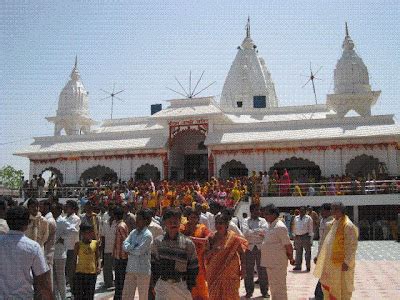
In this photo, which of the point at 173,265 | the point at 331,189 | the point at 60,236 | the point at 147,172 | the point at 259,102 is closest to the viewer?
the point at 173,265

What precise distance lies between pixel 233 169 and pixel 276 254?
24.3 meters

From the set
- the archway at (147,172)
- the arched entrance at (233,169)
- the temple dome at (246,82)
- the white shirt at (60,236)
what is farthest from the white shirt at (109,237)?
the temple dome at (246,82)

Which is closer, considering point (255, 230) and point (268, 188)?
point (255, 230)

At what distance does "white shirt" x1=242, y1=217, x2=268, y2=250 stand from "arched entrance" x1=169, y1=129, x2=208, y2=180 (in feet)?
75.9

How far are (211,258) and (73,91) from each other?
37.9 meters

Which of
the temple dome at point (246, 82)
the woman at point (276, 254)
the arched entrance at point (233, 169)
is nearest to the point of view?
the woman at point (276, 254)

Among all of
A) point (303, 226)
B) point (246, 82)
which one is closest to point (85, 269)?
point (303, 226)

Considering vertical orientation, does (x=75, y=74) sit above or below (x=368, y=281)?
above

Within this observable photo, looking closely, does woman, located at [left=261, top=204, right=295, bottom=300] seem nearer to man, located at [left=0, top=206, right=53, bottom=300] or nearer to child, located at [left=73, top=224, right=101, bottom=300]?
child, located at [left=73, top=224, right=101, bottom=300]

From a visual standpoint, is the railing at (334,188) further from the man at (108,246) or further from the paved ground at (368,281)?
the man at (108,246)

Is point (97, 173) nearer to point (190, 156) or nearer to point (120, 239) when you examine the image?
point (190, 156)

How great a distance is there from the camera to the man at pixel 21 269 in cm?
385

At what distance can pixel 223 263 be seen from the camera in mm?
6121

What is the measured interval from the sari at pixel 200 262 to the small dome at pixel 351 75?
29962 mm
